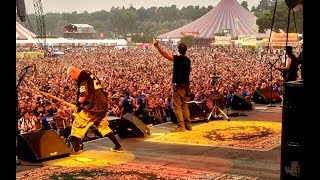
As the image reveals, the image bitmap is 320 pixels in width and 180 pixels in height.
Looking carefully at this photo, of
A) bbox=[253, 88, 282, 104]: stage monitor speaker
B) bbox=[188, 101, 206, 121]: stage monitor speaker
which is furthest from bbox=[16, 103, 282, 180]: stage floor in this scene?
bbox=[253, 88, 282, 104]: stage monitor speaker

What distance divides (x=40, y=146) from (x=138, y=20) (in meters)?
44.9

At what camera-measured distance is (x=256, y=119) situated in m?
10.7

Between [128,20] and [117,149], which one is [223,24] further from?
[117,149]

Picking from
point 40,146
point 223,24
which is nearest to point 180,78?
point 40,146

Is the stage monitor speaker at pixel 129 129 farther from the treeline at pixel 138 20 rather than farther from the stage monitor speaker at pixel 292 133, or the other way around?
the treeline at pixel 138 20

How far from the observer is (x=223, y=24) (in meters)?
52.5

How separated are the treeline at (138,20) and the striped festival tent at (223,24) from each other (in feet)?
6.01

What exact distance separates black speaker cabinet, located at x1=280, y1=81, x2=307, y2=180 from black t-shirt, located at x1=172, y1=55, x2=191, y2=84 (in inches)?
193

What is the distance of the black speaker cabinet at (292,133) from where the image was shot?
343cm

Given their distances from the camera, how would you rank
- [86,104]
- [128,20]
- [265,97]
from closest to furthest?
[86,104] → [265,97] → [128,20]

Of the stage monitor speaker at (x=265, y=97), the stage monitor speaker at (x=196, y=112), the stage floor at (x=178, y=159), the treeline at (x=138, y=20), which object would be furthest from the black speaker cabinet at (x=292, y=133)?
the treeline at (x=138, y=20)

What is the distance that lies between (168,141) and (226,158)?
1.58m
